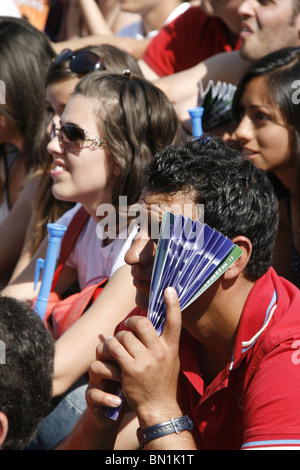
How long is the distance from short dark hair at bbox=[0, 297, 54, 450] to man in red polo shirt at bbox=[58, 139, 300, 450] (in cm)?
21

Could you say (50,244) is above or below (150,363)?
below

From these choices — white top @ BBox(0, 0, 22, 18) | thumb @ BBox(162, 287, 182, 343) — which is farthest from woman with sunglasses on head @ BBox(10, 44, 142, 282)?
white top @ BBox(0, 0, 22, 18)

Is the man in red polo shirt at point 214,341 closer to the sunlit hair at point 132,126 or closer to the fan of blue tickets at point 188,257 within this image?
the fan of blue tickets at point 188,257

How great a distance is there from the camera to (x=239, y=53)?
3.28 meters

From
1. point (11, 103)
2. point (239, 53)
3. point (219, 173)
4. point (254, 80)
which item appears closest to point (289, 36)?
point (239, 53)

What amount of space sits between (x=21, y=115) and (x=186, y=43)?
106 cm

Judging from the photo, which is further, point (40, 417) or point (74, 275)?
point (74, 275)

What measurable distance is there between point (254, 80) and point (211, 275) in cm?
144

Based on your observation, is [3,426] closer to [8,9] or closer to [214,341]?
[214,341]

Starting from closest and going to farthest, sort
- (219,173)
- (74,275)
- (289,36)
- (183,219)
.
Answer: (183,219), (219,173), (74,275), (289,36)

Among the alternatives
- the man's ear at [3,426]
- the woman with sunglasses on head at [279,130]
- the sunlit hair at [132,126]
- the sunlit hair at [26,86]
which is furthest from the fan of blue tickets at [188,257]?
the sunlit hair at [26,86]

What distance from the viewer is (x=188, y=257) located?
1.59 metres

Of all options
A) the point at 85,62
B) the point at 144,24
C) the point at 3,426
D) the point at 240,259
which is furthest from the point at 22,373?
the point at 144,24

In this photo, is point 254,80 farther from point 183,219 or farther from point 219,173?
point 183,219
